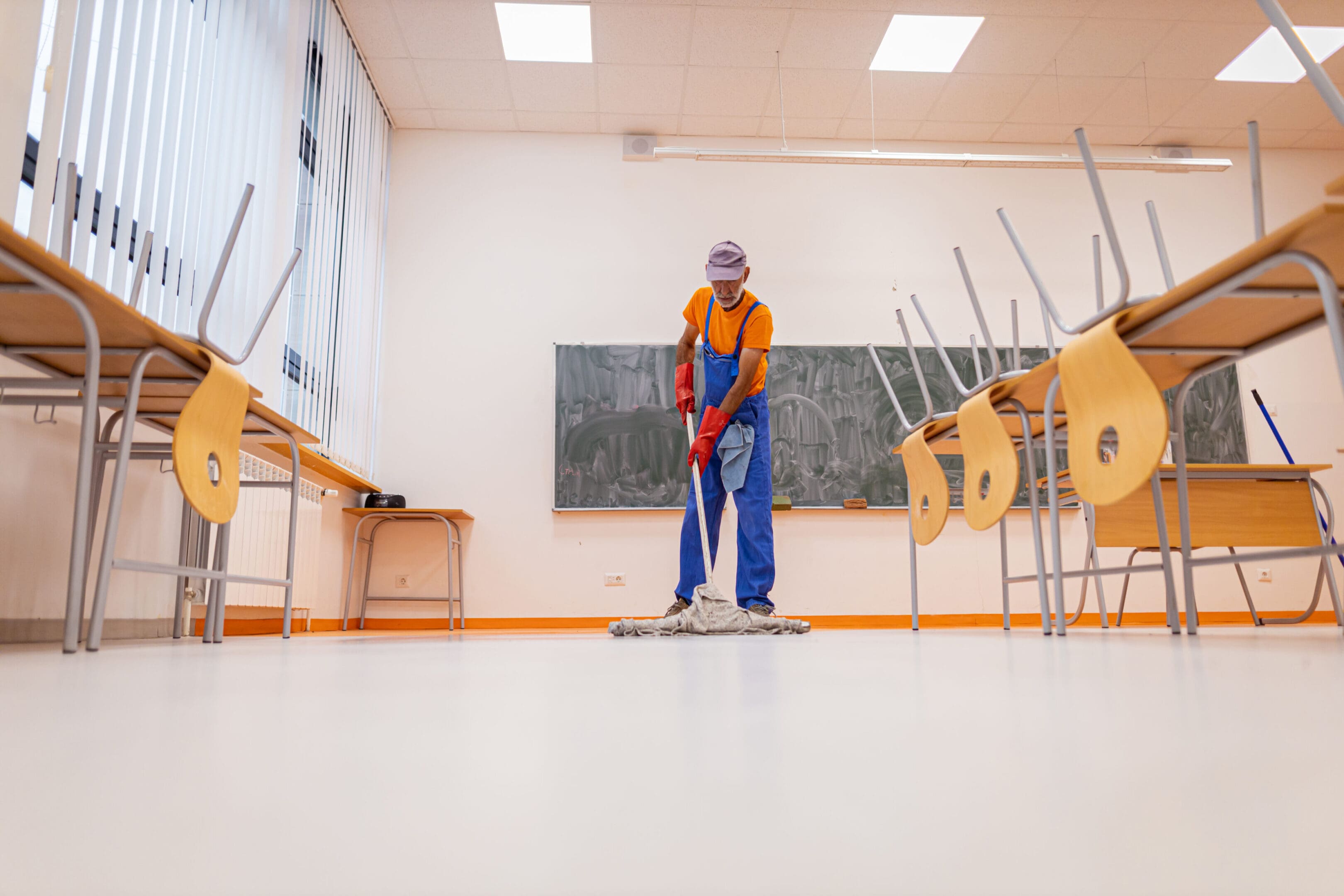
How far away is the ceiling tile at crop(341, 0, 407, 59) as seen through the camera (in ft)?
15.4

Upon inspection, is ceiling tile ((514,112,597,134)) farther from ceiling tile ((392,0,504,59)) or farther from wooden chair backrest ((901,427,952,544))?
wooden chair backrest ((901,427,952,544))

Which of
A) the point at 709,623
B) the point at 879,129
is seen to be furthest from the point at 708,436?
the point at 879,129

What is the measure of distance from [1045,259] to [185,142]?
538 centimetres

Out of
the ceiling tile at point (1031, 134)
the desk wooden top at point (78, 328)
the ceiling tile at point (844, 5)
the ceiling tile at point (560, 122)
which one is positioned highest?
the ceiling tile at point (844, 5)

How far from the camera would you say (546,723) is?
0.55 metres

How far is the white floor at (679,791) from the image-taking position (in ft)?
0.85

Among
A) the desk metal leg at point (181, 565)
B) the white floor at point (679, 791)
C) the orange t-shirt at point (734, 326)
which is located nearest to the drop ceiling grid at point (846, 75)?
the orange t-shirt at point (734, 326)

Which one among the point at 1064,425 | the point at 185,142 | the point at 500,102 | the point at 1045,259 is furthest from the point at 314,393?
the point at 1045,259

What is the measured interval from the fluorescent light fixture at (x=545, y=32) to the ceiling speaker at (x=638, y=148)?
0.82m

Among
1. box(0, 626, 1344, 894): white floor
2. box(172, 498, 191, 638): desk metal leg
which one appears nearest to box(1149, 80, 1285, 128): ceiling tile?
box(0, 626, 1344, 894): white floor

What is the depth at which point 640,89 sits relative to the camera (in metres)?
5.42

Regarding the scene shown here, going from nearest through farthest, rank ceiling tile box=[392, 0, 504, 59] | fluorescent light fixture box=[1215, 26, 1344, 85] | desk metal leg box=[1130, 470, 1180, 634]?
desk metal leg box=[1130, 470, 1180, 634]
ceiling tile box=[392, 0, 504, 59]
fluorescent light fixture box=[1215, 26, 1344, 85]

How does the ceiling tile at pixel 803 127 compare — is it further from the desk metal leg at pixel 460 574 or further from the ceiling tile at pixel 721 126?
the desk metal leg at pixel 460 574

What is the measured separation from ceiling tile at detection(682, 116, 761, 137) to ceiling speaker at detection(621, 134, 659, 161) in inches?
10.0
